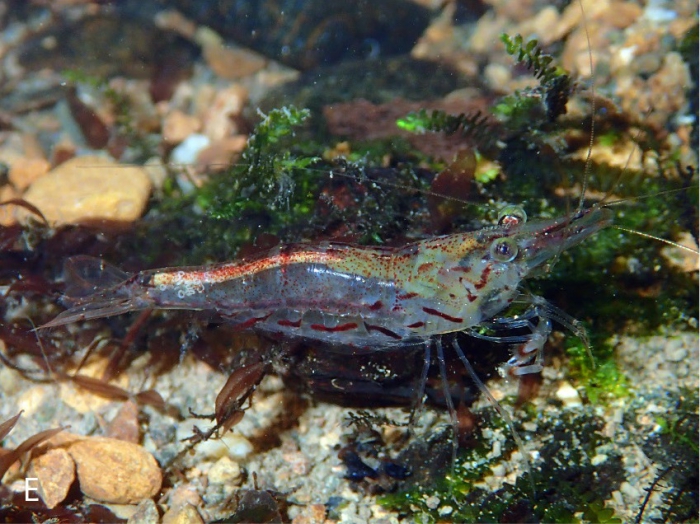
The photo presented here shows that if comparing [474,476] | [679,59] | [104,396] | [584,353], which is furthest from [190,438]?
[679,59]

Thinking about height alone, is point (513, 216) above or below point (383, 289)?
above

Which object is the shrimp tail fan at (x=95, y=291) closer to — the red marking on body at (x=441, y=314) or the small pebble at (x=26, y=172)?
the small pebble at (x=26, y=172)

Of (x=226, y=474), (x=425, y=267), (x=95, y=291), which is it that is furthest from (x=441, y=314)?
(x=95, y=291)

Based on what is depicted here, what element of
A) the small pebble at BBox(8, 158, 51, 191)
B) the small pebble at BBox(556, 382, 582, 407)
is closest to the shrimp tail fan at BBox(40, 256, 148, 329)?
the small pebble at BBox(8, 158, 51, 191)

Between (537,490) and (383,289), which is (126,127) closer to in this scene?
(383,289)

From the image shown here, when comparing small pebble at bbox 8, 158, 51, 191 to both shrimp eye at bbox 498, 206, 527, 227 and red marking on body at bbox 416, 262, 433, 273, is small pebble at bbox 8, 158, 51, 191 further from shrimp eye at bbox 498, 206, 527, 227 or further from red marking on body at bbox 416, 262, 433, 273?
shrimp eye at bbox 498, 206, 527, 227

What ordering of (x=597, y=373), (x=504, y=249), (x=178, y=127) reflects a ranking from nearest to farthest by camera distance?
(x=504, y=249) < (x=597, y=373) < (x=178, y=127)

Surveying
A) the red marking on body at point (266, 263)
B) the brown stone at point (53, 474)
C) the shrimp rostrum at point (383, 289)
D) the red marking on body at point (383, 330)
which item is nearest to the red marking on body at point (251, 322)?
the shrimp rostrum at point (383, 289)
